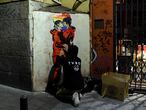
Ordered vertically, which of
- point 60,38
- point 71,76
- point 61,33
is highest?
point 61,33

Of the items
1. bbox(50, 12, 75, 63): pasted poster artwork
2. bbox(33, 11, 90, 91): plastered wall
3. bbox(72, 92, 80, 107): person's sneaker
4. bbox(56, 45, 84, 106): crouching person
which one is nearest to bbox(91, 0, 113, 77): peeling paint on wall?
bbox(33, 11, 90, 91): plastered wall

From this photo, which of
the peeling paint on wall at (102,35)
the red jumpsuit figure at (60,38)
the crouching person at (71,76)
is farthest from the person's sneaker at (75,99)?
the peeling paint on wall at (102,35)

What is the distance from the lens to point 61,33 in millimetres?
9828

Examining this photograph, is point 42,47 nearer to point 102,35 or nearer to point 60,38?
point 60,38

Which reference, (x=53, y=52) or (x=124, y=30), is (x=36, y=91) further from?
(x=124, y=30)

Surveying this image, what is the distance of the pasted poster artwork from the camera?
32.0 feet

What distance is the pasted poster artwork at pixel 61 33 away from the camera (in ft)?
32.0

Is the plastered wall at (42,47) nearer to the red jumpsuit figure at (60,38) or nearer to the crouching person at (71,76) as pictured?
the red jumpsuit figure at (60,38)

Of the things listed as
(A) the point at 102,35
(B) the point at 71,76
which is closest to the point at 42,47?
(B) the point at 71,76

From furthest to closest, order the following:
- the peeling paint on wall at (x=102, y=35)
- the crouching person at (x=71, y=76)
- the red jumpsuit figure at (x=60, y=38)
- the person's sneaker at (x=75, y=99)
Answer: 1. the peeling paint on wall at (x=102, y=35)
2. the red jumpsuit figure at (x=60, y=38)
3. the crouching person at (x=71, y=76)
4. the person's sneaker at (x=75, y=99)

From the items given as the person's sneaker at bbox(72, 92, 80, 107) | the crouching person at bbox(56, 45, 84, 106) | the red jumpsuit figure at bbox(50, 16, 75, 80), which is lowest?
the person's sneaker at bbox(72, 92, 80, 107)

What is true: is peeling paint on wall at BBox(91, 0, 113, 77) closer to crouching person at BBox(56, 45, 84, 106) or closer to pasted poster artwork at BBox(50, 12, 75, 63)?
pasted poster artwork at BBox(50, 12, 75, 63)

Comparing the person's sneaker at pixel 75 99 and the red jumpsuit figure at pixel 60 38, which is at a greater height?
the red jumpsuit figure at pixel 60 38

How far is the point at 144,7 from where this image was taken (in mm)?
9914
